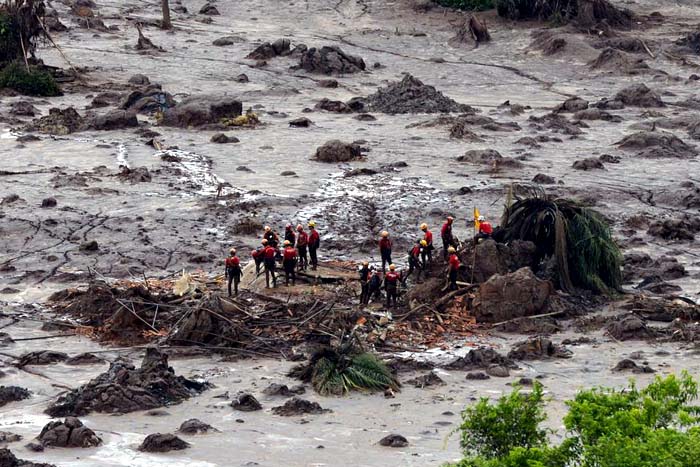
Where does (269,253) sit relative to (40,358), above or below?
above

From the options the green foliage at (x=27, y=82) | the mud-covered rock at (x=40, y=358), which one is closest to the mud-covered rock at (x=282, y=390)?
the mud-covered rock at (x=40, y=358)

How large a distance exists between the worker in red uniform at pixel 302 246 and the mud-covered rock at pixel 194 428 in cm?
641

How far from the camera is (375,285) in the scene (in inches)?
781

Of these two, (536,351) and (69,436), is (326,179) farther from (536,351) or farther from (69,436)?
(69,436)

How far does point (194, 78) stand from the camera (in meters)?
41.2

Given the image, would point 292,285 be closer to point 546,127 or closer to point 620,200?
point 620,200

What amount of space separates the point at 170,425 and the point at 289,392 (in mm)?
1651

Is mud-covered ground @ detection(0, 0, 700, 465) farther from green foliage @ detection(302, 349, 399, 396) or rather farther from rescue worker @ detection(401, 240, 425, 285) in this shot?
rescue worker @ detection(401, 240, 425, 285)

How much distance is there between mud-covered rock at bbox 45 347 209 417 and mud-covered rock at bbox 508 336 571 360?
12.9 feet

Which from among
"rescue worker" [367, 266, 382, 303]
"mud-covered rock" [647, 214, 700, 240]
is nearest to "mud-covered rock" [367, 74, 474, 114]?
"mud-covered rock" [647, 214, 700, 240]

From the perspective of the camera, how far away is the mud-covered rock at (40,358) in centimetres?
1777

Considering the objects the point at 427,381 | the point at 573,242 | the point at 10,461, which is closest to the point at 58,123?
the point at 573,242

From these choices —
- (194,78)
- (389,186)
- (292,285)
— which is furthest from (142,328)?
(194,78)

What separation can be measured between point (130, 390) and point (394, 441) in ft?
11.1
